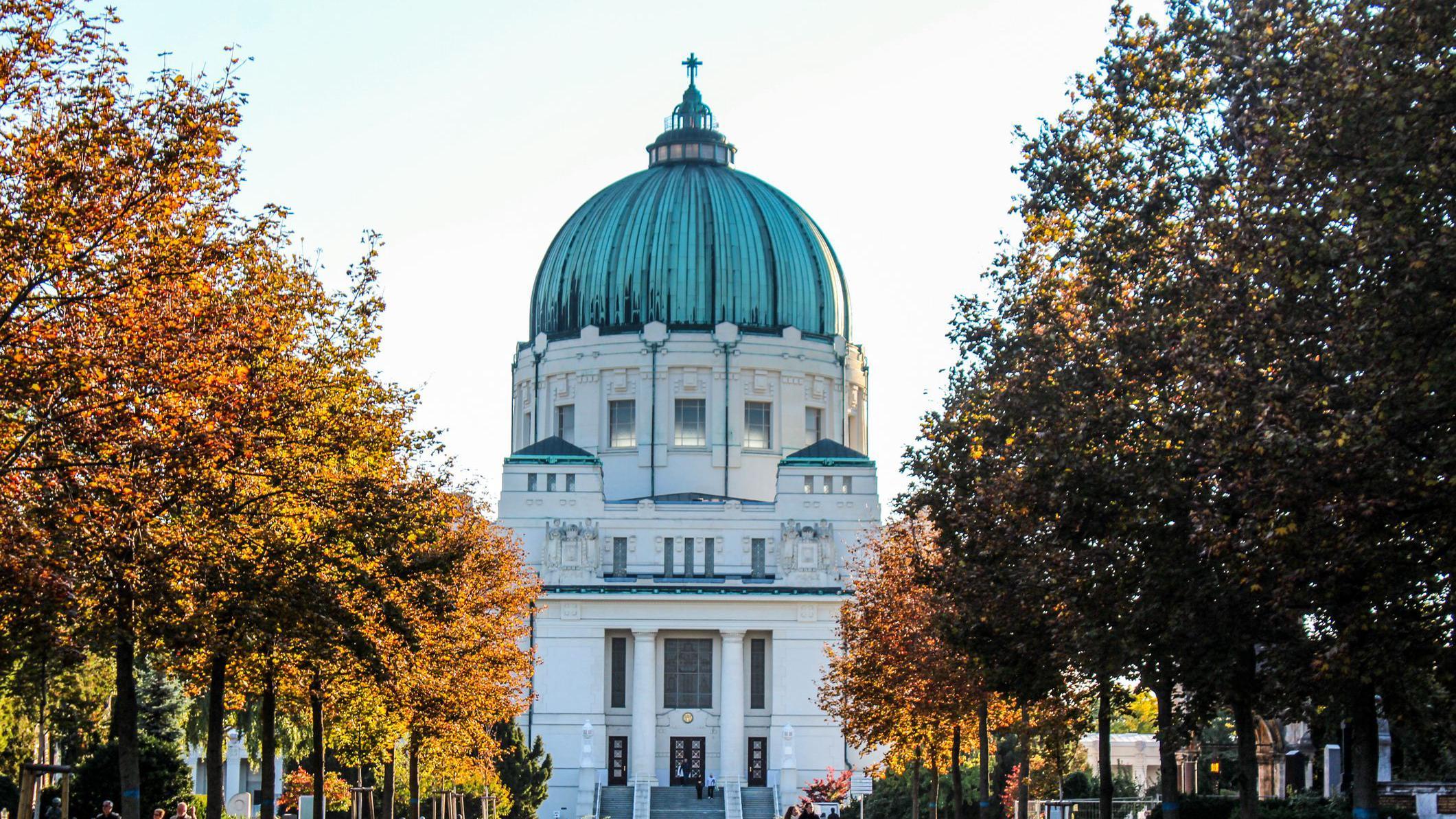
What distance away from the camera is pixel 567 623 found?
109 m

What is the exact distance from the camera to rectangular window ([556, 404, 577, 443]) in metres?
120

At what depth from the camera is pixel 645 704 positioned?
108m

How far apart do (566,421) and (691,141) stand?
764 inches

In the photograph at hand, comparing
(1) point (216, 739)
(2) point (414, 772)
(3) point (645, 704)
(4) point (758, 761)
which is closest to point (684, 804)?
(4) point (758, 761)

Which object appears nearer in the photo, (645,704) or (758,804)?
(758,804)

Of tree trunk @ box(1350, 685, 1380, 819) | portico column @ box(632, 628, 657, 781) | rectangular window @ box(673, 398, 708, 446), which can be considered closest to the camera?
tree trunk @ box(1350, 685, 1380, 819)

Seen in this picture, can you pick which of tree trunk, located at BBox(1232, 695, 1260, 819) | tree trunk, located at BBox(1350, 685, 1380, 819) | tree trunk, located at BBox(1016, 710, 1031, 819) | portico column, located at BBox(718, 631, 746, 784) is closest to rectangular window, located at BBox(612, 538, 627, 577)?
portico column, located at BBox(718, 631, 746, 784)

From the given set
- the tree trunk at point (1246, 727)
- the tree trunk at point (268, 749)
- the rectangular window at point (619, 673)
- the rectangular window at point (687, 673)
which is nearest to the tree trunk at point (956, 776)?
the tree trunk at point (1246, 727)

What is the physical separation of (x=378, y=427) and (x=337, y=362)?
2.20 metres

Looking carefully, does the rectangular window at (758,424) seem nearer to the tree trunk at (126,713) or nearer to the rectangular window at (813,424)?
the rectangular window at (813,424)

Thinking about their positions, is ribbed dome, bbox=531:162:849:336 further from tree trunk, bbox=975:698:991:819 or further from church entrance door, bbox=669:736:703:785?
tree trunk, bbox=975:698:991:819

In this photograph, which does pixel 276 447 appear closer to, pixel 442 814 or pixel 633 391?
pixel 442 814

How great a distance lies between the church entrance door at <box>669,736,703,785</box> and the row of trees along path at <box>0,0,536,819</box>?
70.2 metres

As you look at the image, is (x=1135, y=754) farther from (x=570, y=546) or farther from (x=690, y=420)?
(x=570, y=546)
